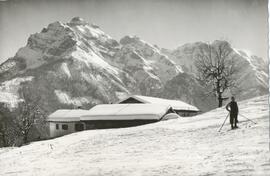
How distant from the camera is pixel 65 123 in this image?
2811cm

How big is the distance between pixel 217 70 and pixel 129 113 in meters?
6.66

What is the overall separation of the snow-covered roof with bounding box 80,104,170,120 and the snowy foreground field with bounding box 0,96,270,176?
4.32 metres

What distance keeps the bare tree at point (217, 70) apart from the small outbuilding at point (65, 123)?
10185 mm

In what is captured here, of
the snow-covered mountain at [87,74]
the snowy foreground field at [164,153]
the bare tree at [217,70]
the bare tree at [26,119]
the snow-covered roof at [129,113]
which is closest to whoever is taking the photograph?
the snowy foreground field at [164,153]

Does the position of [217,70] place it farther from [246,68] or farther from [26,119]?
[26,119]

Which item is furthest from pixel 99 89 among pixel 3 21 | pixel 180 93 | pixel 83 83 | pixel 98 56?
pixel 3 21

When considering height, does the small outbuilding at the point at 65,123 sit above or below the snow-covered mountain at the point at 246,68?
below

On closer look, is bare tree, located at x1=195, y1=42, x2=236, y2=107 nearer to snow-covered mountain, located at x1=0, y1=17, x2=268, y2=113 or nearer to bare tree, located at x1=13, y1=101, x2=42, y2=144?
bare tree, located at x1=13, y1=101, x2=42, y2=144

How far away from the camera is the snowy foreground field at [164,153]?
8.13 metres

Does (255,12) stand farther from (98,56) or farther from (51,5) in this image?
(98,56)

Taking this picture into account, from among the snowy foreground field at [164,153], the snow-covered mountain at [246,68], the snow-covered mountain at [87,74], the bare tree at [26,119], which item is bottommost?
the snowy foreground field at [164,153]

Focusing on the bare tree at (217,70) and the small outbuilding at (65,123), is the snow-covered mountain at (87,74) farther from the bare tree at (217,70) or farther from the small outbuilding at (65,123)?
the bare tree at (217,70)

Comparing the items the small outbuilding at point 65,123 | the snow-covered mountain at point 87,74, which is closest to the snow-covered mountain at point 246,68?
the small outbuilding at point 65,123

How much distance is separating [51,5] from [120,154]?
505 cm
